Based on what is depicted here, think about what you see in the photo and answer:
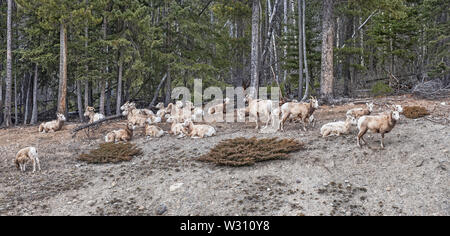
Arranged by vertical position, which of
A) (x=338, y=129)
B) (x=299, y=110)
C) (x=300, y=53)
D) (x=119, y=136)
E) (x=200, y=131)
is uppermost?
(x=300, y=53)

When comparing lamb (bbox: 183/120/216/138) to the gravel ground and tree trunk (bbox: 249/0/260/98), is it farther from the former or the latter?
tree trunk (bbox: 249/0/260/98)

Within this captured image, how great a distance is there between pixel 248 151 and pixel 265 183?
5.05 feet

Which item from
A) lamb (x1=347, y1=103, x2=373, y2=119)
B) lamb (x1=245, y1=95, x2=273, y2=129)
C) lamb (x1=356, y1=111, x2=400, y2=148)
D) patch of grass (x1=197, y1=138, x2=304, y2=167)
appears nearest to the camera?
lamb (x1=356, y1=111, x2=400, y2=148)

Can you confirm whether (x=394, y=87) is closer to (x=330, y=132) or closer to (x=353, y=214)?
(x=330, y=132)

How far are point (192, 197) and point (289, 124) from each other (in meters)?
6.29

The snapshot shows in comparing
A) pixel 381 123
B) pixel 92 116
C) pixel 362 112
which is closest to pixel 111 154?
pixel 92 116

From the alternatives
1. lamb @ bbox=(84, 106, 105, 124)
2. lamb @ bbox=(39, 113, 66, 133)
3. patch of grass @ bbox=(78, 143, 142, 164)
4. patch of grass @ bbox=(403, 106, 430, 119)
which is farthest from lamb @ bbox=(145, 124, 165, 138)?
patch of grass @ bbox=(403, 106, 430, 119)

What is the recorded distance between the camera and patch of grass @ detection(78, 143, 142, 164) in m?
9.20

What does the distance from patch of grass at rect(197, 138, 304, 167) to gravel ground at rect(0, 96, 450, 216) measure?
170 mm

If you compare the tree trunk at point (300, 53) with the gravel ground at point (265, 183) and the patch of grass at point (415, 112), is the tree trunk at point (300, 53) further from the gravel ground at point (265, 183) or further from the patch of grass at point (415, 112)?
the gravel ground at point (265, 183)

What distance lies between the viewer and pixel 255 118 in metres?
12.7

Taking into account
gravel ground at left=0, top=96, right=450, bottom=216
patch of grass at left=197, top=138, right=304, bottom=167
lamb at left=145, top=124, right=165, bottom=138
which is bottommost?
gravel ground at left=0, top=96, right=450, bottom=216

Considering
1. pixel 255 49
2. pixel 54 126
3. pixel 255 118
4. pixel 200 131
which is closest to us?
pixel 200 131

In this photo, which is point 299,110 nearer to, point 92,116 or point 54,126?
point 92,116
